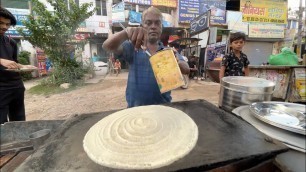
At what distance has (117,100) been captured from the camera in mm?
5738

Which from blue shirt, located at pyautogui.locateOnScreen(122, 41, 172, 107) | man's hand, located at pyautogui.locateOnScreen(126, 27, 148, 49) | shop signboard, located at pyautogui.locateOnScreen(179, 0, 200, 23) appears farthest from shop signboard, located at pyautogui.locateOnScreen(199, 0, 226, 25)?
man's hand, located at pyautogui.locateOnScreen(126, 27, 148, 49)

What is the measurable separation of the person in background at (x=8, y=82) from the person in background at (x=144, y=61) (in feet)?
3.31

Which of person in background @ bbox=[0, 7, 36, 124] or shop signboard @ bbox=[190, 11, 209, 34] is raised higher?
shop signboard @ bbox=[190, 11, 209, 34]

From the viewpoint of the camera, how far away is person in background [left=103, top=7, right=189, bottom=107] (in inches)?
62.0

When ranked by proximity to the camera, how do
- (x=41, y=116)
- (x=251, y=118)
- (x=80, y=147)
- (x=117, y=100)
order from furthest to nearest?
1. (x=117, y=100)
2. (x=41, y=116)
3. (x=251, y=118)
4. (x=80, y=147)

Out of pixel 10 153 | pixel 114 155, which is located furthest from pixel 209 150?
pixel 10 153

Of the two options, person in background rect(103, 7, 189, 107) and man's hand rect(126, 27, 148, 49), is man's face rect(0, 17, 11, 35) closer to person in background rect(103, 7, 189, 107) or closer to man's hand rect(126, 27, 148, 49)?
person in background rect(103, 7, 189, 107)

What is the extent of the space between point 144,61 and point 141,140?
1001mm

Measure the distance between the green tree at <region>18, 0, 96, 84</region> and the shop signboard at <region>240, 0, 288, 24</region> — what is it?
11.1m

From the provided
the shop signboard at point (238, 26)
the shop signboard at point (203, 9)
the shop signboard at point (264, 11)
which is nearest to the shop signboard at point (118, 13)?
the shop signboard at point (203, 9)

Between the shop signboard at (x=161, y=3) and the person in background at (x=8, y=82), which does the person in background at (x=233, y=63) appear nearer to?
the person in background at (x=8, y=82)

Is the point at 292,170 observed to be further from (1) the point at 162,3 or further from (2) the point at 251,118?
(1) the point at 162,3

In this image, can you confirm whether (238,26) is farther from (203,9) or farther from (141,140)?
(141,140)

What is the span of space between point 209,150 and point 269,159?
0.86 feet
